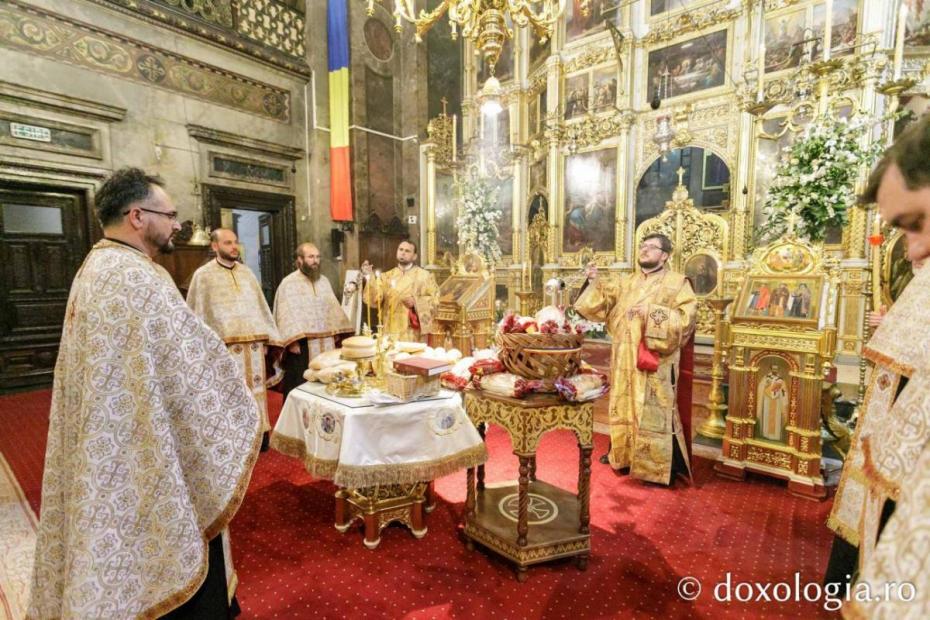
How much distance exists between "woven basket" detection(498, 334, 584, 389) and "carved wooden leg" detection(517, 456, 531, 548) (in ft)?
1.69

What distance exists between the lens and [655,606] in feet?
8.09

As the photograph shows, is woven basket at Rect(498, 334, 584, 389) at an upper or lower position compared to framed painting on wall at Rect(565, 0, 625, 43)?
lower

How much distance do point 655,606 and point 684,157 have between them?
9.50 m

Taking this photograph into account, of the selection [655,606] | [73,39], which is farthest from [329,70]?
[655,606]

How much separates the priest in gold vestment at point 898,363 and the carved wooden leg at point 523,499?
1459 mm

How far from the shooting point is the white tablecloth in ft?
8.75

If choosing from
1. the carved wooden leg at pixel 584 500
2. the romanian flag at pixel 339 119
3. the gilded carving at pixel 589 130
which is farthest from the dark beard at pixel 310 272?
the gilded carving at pixel 589 130

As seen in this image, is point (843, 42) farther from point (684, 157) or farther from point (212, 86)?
point (212, 86)

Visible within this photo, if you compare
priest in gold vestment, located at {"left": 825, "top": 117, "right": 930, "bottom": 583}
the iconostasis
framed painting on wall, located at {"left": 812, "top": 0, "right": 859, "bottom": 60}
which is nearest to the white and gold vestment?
priest in gold vestment, located at {"left": 825, "top": 117, "right": 930, "bottom": 583}

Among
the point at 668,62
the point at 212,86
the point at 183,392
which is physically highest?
the point at 668,62

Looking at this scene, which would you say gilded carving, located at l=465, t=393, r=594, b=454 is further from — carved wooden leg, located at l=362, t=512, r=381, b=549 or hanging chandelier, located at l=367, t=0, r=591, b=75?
hanging chandelier, located at l=367, t=0, r=591, b=75

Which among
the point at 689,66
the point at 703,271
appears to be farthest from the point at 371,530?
the point at 689,66

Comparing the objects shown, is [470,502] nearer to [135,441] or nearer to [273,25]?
[135,441]

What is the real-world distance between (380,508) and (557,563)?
1.21 metres
